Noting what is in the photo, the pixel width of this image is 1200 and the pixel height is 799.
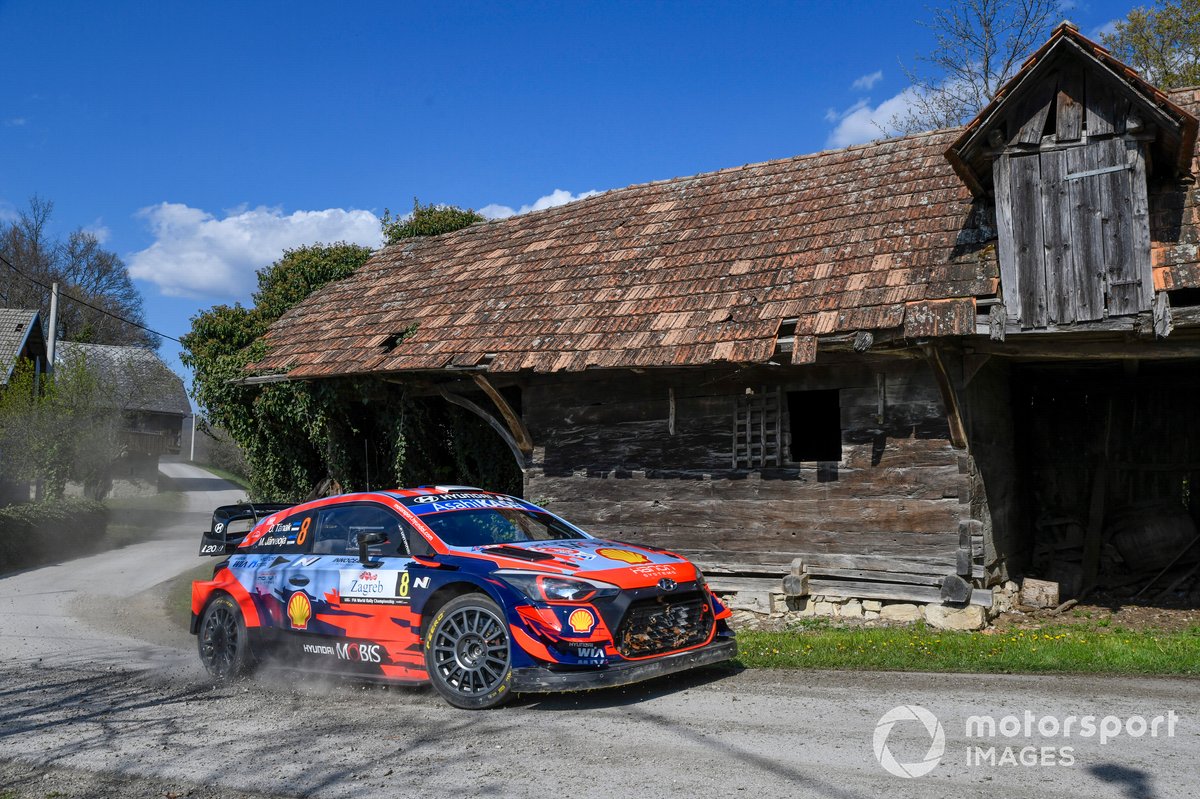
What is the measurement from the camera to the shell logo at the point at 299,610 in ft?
25.2

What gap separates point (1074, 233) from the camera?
9.42 m

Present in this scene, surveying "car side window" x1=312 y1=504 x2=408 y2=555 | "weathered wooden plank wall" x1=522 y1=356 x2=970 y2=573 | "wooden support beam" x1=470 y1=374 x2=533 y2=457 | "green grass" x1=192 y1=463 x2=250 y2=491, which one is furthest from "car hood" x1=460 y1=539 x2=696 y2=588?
"green grass" x1=192 y1=463 x2=250 y2=491

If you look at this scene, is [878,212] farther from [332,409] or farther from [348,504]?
[332,409]

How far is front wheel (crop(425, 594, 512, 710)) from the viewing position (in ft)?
21.3

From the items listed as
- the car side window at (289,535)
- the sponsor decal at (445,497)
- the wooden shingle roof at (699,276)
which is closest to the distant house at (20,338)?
the wooden shingle roof at (699,276)

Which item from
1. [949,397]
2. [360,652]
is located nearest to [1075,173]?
[949,397]

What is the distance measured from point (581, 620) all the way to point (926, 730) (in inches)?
90.0

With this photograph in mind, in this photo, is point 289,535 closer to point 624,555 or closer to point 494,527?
point 494,527

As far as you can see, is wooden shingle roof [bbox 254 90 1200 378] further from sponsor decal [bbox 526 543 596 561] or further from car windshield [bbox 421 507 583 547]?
sponsor decal [bbox 526 543 596 561]

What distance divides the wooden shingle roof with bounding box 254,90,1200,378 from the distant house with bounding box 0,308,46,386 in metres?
25.1

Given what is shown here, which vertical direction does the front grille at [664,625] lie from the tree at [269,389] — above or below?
below

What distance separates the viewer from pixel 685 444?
11594 millimetres

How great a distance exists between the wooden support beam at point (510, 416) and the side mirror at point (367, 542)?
196 inches

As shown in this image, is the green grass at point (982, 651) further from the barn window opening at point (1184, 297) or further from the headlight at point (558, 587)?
the barn window opening at point (1184, 297)
